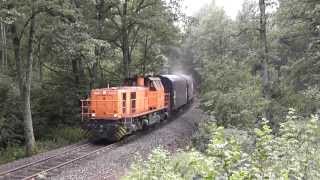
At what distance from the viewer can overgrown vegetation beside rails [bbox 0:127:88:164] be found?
19.5 meters

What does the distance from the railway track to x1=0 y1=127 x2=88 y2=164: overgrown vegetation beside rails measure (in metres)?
2.29

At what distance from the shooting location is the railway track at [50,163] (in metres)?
13.8

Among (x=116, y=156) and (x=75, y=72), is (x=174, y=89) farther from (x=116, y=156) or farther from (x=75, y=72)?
(x=116, y=156)

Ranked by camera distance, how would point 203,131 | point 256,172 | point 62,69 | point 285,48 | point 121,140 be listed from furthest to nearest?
point 285,48, point 62,69, point 121,140, point 203,131, point 256,172

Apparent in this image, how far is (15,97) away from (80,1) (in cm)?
722

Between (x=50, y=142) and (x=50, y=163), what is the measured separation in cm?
628

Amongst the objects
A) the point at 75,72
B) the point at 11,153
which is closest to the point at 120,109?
the point at 11,153

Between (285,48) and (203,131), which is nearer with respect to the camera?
(203,131)

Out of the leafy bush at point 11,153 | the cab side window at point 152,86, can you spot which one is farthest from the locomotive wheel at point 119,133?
the cab side window at point 152,86

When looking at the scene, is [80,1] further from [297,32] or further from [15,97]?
[297,32]

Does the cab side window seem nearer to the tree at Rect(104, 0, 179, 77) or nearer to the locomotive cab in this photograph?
the locomotive cab

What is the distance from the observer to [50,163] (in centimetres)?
1575

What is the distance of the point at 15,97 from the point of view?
2303 cm

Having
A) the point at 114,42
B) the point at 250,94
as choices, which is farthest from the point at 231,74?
the point at 114,42
